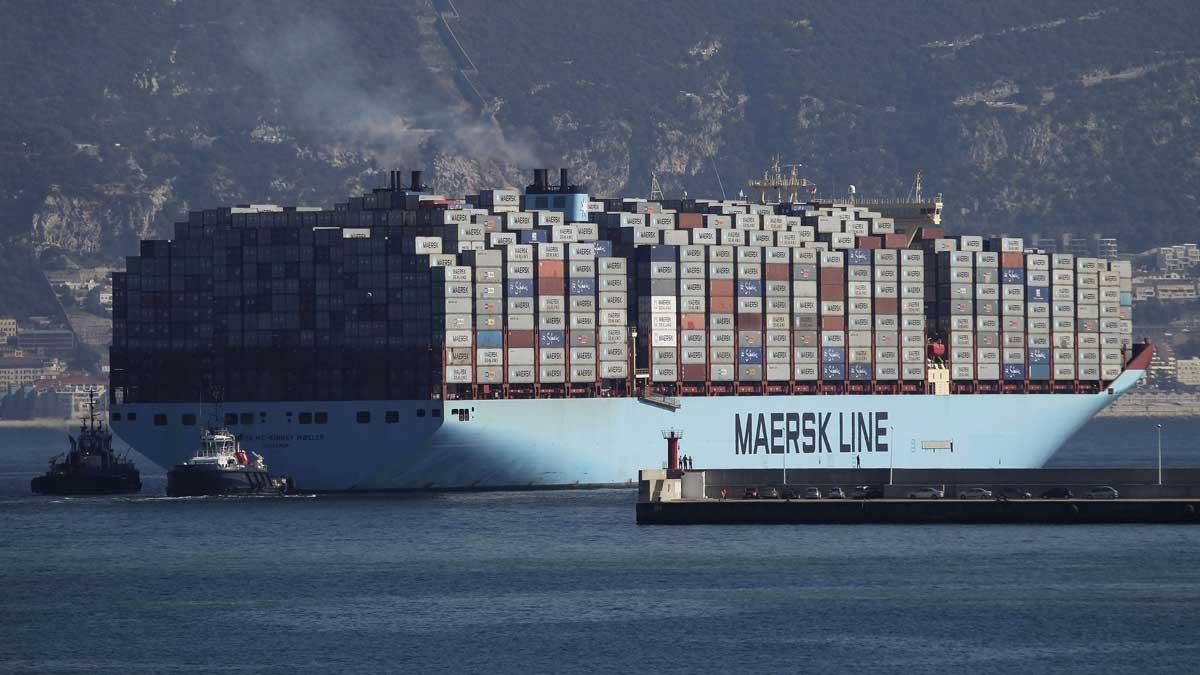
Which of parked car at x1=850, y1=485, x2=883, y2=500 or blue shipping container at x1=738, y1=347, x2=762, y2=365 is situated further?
blue shipping container at x1=738, y1=347, x2=762, y2=365

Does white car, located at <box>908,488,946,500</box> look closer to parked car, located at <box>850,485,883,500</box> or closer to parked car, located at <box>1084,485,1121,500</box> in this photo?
parked car, located at <box>850,485,883,500</box>

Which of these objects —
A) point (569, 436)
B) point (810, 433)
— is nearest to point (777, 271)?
point (810, 433)

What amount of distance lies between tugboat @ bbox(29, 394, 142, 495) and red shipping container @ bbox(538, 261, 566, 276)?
2227 cm

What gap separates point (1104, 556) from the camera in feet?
297

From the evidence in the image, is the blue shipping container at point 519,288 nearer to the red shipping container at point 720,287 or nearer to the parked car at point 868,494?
the red shipping container at point 720,287

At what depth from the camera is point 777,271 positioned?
13512cm

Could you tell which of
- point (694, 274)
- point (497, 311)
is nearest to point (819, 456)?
point (694, 274)

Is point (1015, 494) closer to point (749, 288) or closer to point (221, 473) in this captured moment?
point (749, 288)

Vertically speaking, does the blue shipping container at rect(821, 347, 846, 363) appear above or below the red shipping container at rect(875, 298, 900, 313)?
below

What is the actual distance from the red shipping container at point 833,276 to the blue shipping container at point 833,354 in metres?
3.49

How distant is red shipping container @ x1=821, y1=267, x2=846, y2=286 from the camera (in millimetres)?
137000

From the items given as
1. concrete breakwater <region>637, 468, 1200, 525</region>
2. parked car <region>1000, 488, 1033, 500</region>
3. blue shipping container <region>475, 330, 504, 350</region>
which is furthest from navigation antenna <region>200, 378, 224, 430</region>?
parked car <region>1000, 488, 1033, 500</region>

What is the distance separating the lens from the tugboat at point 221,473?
11625 centimetres

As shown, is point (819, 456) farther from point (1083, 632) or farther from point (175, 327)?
point (1083, 632)
